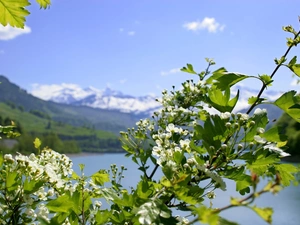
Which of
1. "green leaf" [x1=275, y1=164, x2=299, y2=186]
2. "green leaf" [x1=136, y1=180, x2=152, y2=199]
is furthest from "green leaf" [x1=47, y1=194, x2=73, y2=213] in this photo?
"green leaf" [x1=275, y1=164, x2=299, y2=186]

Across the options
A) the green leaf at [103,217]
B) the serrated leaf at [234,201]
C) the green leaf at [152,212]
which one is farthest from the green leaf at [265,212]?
the green leaf at [103,217]

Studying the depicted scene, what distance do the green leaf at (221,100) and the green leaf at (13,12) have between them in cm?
116

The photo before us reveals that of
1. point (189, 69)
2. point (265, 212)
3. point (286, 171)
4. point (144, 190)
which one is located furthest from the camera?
point (189, 69)

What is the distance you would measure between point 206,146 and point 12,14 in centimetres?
130

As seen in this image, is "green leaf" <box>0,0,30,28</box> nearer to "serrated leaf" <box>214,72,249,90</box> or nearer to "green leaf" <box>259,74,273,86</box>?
"serrated leaf" <box>214,72,249,90</box>

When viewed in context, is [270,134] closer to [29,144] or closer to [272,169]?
[272,169]

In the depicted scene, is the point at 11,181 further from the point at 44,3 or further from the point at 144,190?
the point at 44,3

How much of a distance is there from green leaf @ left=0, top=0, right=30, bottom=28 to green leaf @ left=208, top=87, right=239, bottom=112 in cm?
116

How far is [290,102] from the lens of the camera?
7.44 ft

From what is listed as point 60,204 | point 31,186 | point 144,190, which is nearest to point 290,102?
point 144,190

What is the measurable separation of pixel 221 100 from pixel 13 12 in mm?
1284

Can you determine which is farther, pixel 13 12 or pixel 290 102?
pixel 290 102

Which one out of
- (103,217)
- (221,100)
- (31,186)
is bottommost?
(103,217)

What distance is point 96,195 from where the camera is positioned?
2764 millimetres
